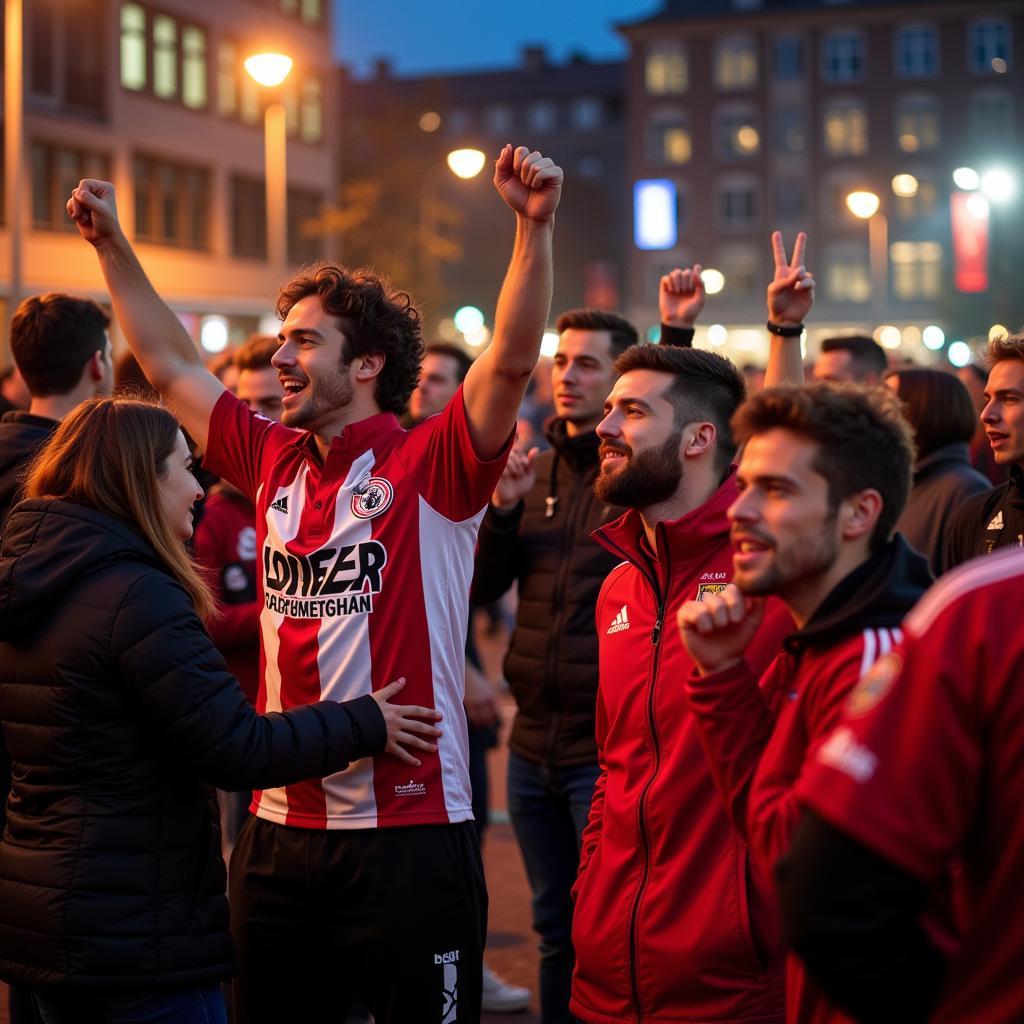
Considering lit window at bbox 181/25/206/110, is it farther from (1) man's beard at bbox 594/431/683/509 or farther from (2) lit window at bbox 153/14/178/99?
(1) man's beard at bbox 594/431/683/509

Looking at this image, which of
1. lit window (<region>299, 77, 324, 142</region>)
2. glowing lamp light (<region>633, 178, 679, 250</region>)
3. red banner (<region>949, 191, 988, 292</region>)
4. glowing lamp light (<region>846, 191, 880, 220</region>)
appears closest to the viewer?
glowing lamp light (<region>633, 178, 679, 250</region>)

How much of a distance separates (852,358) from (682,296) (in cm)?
287

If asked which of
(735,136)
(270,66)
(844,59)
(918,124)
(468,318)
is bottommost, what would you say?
(468,318)

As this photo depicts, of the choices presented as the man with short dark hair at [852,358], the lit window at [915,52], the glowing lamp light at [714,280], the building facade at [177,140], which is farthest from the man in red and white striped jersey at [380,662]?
the lit window at [915,52]

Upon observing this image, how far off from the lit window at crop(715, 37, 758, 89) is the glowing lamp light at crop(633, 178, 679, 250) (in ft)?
136

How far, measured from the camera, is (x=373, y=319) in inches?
160

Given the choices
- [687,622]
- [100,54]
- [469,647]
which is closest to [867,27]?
[100,54]

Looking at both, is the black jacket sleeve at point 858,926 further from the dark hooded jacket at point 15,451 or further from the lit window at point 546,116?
the lit window at point 546,116

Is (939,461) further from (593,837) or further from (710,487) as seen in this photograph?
(593,837)

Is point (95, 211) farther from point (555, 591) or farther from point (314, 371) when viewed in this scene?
point (555, 591)

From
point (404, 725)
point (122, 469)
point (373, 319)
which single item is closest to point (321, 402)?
point (373, 319)

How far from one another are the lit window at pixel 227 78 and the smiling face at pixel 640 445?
33.1 metres

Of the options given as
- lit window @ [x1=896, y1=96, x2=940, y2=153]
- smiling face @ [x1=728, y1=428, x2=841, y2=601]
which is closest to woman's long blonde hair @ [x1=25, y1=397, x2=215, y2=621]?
smiling face @ [x1=728, y1=428, x2=841, y2=601]

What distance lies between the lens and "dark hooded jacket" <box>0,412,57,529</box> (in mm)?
4809
